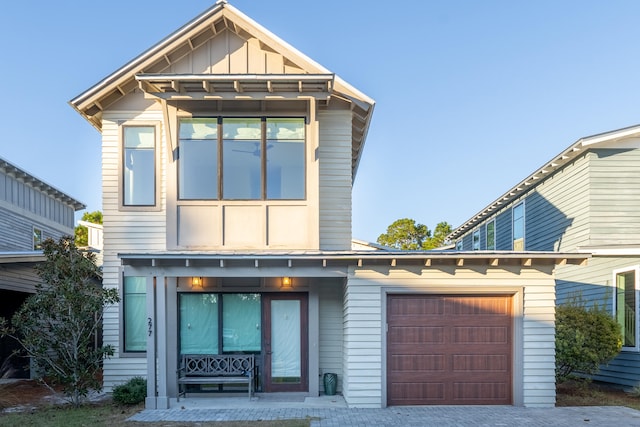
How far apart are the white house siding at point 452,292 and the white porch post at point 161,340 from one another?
3393 millimetres

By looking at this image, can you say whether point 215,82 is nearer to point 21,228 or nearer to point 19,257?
point 19,257

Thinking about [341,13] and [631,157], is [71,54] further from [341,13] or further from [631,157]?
[631,157]

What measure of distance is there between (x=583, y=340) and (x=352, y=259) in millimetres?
5122

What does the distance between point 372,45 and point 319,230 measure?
11.4m

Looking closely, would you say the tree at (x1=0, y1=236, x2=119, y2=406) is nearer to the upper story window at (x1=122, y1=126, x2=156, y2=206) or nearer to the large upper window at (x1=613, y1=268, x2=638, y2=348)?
the upper story window at (x1=122, y1=126, x2=156, y2=206)

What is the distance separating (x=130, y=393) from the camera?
9898mm

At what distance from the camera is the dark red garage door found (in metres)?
9.73

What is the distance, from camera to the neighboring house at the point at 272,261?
31.8ft

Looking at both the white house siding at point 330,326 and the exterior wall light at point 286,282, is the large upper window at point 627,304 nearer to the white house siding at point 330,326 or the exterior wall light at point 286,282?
the white house siding at point 330,326

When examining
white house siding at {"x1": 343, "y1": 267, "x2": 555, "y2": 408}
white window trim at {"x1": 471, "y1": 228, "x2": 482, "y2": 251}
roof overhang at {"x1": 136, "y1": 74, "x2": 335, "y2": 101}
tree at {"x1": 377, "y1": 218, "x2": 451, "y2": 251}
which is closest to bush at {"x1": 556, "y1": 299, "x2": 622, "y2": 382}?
white house siding at {"x1": 343, "y1": 267, "x2": 555, "y2": 408}

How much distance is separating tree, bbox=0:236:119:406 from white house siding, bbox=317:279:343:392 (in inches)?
166

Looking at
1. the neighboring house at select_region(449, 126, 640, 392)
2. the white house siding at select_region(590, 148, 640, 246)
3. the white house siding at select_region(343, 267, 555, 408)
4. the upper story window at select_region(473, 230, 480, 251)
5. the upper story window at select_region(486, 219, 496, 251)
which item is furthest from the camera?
the upper story window at select_region(473, 230, 480, 251)

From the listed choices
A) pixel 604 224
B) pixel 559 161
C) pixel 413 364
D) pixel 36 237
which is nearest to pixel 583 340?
pixel 604 224

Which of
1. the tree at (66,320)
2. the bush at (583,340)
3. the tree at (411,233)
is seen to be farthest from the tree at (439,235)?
the tree at (66,320)
